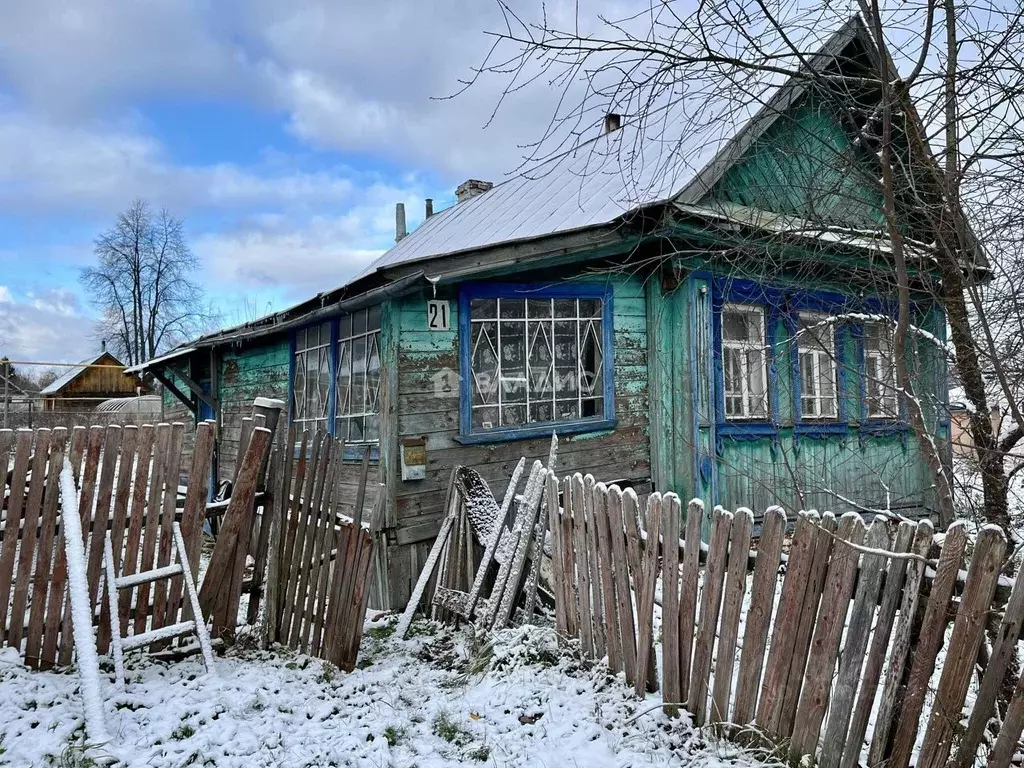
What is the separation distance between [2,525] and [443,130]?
10.9 feet

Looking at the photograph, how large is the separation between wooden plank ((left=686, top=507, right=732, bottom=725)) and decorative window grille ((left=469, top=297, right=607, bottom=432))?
3.36m

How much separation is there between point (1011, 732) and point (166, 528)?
413 cm

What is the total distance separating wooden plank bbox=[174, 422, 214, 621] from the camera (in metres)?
4.02

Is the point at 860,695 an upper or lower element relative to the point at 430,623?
upper

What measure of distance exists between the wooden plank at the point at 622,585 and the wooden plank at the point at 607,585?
3 cm

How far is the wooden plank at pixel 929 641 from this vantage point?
7.42 feet

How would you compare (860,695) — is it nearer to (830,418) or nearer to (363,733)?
(363,733)

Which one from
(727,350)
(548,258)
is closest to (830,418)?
(727,350)

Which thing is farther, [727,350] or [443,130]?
[727,350]

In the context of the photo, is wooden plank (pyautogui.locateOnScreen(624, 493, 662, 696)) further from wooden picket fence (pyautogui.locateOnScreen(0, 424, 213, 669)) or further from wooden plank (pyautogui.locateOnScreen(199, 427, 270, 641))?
wooden picket fence (pyautogui.locateOnScreen(0, 424, 213, 669))

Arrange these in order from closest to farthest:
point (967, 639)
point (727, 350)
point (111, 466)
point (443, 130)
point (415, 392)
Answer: point (967, 639)
point (443, 130)
point (111, 466)
point (415, 392)
point (727, 350)

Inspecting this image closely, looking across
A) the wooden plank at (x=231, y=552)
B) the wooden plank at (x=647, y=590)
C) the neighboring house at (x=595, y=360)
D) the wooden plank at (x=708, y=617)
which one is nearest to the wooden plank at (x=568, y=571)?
the wooden plank at (x=647, y=590)

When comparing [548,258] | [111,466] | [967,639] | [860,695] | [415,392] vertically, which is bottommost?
[860,695]

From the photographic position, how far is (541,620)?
484cm
